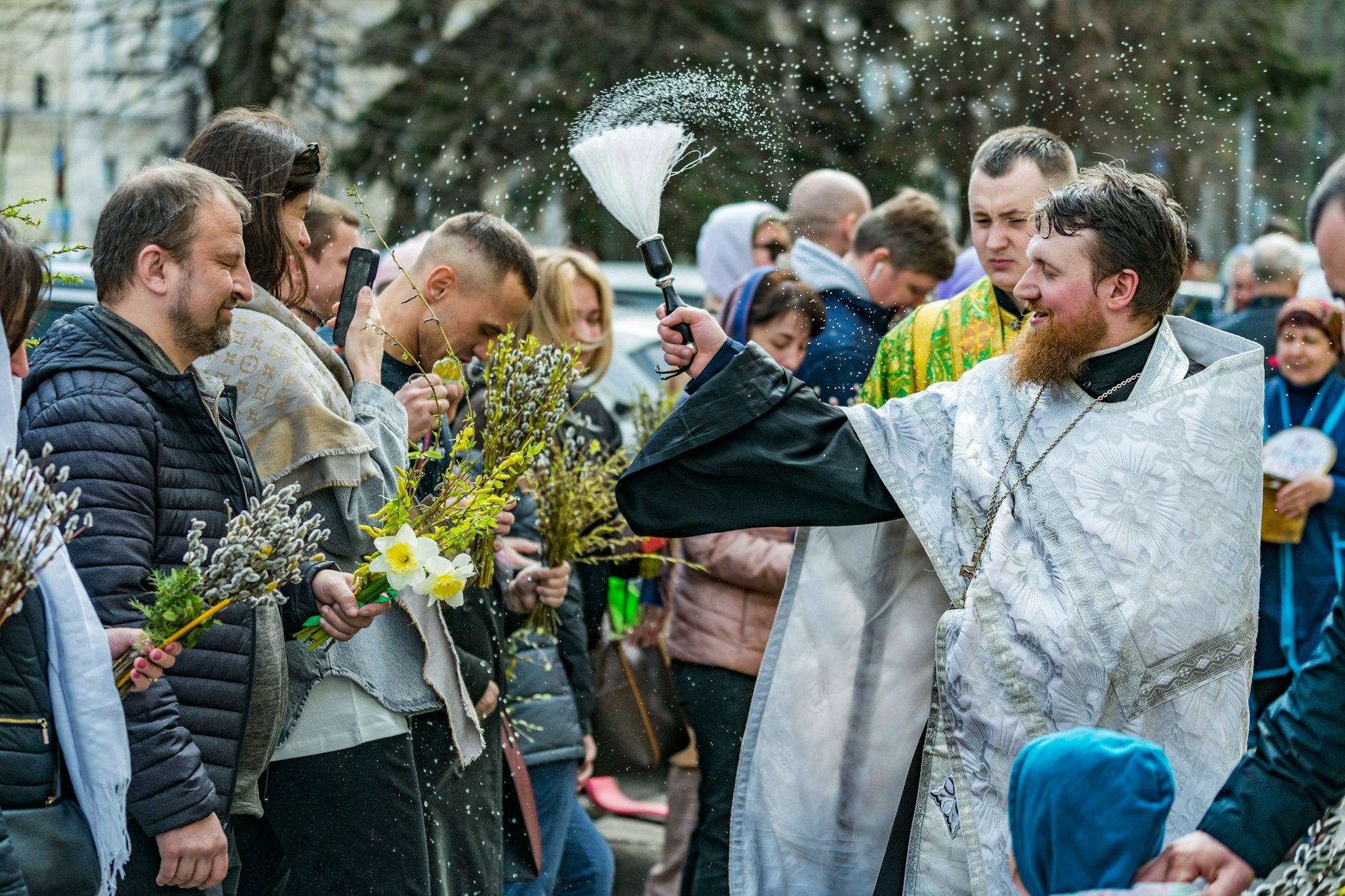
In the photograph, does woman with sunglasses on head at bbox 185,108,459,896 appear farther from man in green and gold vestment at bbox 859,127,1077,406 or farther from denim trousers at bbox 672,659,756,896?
man in green and gold vestment at bbox 859,127,1077,406

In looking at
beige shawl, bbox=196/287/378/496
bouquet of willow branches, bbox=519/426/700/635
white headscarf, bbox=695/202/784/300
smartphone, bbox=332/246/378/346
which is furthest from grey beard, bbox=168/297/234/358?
white headscarf, bbox=695/202/784/300

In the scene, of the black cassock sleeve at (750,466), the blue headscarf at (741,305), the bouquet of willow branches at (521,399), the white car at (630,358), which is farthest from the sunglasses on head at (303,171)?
the white car at (630,358)

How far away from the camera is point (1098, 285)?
3217 mm

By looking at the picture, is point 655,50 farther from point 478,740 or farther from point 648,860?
point 478,740

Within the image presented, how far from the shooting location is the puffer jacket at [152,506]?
2648 millimetres

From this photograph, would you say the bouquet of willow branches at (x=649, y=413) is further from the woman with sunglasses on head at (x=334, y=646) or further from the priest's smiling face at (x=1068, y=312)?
the priest's smiling face at (x=1068, y=312)

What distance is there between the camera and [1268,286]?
23.2ft

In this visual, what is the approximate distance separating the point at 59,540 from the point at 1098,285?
2.13 m

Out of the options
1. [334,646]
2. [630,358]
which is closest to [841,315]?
[334,646]

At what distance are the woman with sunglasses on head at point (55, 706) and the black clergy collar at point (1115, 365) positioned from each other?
1.98 m

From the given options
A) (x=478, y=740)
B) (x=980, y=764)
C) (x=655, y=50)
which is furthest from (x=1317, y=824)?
(x=655, y=50)

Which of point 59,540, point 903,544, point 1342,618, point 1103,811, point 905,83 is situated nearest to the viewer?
point 1103,811

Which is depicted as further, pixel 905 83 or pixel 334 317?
pixel 905 83

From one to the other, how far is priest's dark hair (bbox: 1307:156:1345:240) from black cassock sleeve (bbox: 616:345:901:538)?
3.38ft
